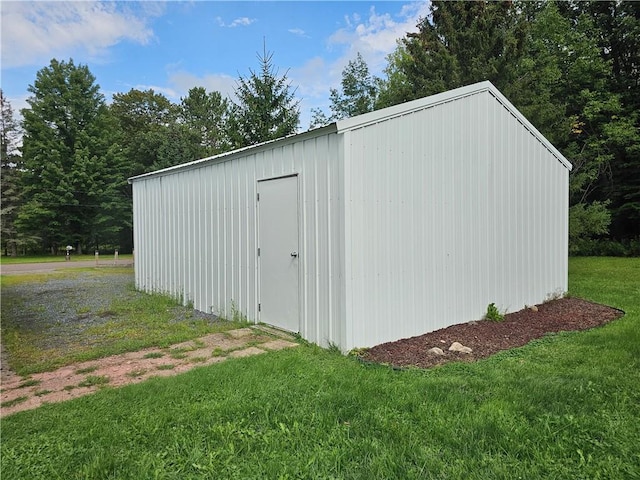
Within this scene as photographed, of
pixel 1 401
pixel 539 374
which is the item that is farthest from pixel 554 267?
pixel 1 401

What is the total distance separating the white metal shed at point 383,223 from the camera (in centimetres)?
446

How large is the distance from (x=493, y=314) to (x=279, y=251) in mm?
3248

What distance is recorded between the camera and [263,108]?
15688 mm

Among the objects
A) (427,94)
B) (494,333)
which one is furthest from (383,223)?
(427,94)

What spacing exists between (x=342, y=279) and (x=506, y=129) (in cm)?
396

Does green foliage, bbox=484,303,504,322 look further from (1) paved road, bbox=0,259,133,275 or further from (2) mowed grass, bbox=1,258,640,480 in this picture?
(1) paved road, bbox=0,259,133,275

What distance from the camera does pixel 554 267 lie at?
7.27 metres

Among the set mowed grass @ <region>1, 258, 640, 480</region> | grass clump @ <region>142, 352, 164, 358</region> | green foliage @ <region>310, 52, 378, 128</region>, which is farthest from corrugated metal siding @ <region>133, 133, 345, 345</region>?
green foliage @ <region>310, 52, 378, 128</region>

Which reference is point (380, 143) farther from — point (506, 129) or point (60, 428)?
point (60, 428)

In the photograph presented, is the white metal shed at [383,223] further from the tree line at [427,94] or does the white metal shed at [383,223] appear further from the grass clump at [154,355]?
the tree line at [427,94]

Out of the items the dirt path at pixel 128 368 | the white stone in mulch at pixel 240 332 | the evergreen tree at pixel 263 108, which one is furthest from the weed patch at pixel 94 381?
the evergreen tree at pixel 263 108

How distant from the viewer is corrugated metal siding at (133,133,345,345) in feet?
14.8

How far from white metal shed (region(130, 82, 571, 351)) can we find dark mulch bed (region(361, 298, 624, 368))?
18cm

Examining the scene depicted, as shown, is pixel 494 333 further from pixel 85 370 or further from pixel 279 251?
pixel 85 370
